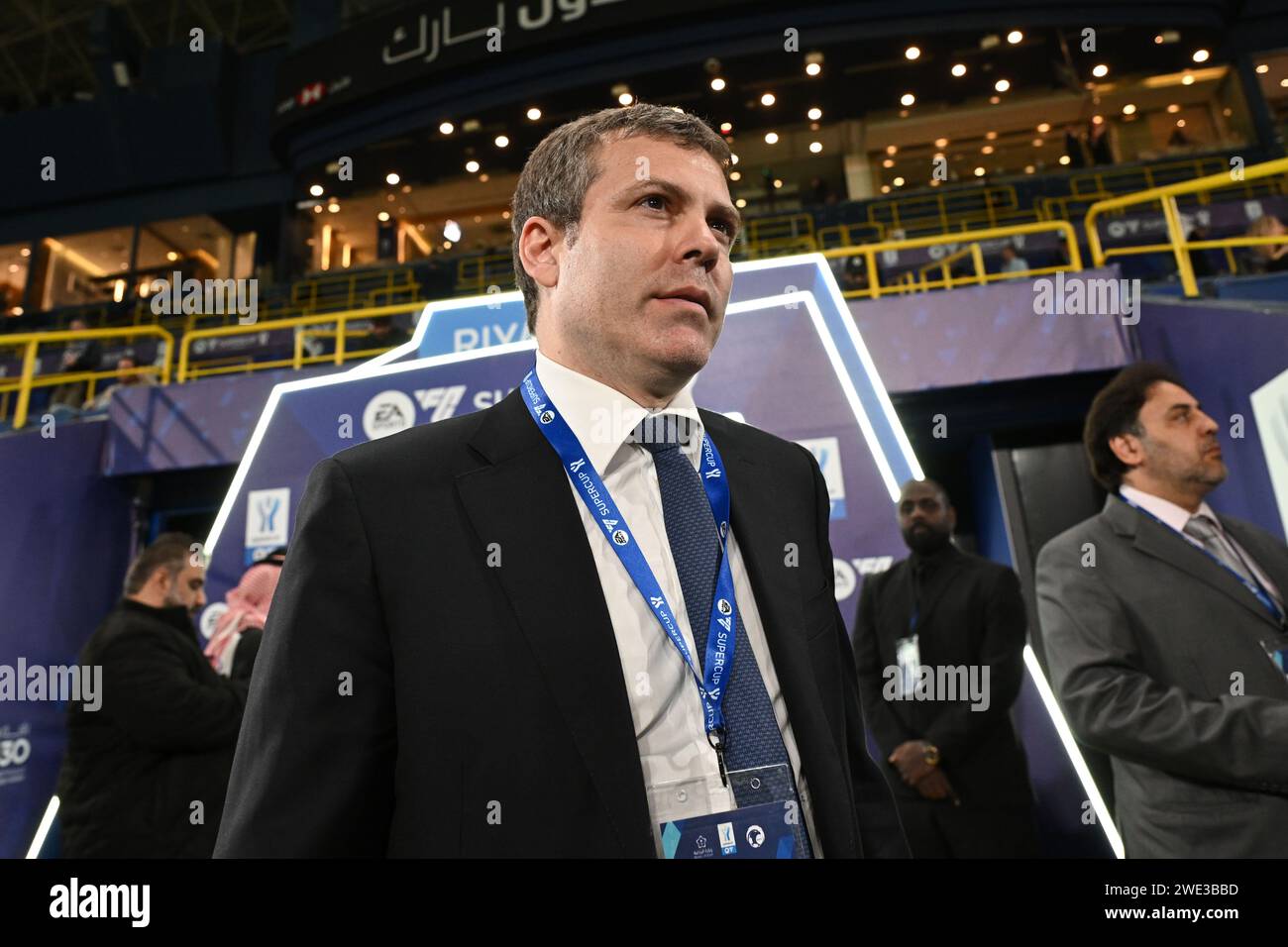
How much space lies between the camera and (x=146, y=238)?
1803 cm

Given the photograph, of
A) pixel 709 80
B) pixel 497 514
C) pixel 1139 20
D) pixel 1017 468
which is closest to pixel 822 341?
pixel 1017 468

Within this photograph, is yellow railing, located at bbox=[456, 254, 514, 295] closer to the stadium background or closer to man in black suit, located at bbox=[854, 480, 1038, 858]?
the stadium background

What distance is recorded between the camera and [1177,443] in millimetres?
2453

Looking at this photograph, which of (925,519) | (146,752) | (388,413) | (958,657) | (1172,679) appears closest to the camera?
(1172,679)

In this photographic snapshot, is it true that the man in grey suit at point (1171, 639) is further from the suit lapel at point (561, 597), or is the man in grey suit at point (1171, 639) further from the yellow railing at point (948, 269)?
the yellow railing at point (948, 269)

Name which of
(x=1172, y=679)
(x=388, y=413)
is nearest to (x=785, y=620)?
(x=1172, y=679)

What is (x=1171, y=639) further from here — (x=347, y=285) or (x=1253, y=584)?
(x=347, y=285)

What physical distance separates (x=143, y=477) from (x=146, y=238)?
14.3m

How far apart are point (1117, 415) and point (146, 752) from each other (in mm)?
3514

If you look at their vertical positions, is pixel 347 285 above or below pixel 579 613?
above

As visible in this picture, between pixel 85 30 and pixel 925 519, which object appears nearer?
pixel 925 519

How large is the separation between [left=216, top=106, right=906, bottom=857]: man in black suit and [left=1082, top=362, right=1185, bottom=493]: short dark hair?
1.68 m

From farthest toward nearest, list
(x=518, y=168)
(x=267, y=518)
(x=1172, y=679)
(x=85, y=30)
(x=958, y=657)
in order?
(x=85, y=30) < (x=518, y=168) < (x=267, y=518) < (x=958, y=657) < (x=1172, y=679)
